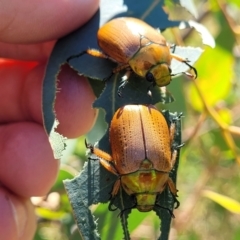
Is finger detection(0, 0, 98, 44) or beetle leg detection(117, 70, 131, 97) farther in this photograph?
finger detection(0, 0, 98, 44)

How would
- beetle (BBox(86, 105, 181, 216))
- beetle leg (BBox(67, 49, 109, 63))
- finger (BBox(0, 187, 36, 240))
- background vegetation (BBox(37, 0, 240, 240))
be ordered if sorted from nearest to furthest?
1. beetle (BBox(86, 105, 181, 216))
2. beetle leg (BBox(67, 49, 109, 63))
3. finger (BBox(0, 187, 36, 240))
4. background vegetation (BBox(37, 0, 240, 240))

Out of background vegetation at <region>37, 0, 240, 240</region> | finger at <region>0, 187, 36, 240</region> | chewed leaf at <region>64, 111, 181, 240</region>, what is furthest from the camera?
background vegetation at <region>37, 0, 240, 240</region>

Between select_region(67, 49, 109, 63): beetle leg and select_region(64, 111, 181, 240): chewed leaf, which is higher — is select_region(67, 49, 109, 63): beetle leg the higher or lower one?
the higher one

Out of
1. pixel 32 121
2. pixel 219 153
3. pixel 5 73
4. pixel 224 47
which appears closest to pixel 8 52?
pixel 5 73

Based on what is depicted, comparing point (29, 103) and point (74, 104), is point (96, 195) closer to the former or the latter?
point (74, 104)

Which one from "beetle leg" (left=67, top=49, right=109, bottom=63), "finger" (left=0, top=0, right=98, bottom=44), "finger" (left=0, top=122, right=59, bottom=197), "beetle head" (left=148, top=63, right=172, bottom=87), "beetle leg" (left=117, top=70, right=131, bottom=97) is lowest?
"finger" (left=0, top=122, right=59, bottom=197)

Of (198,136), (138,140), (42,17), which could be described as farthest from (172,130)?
(198,136)

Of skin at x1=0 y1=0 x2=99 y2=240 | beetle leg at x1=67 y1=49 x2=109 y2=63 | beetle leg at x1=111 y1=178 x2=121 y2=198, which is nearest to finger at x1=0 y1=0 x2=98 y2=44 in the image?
skin at x1=0 y1=0 x2=99 y2=240

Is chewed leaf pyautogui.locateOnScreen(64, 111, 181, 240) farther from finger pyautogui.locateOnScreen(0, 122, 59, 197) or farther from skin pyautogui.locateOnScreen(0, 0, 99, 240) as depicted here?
finger pyautogui.locateOnScreen(0, 122, 59, 197)

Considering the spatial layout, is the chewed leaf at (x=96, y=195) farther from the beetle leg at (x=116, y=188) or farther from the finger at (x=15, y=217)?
the finger at (x=15, y=217)
